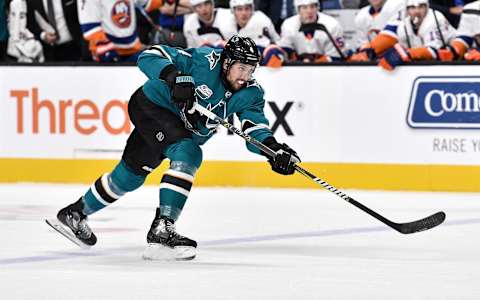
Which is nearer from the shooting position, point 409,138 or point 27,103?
point 409,138

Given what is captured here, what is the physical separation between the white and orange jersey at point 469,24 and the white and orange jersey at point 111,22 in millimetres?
2369

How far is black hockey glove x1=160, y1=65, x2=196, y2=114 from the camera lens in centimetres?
497

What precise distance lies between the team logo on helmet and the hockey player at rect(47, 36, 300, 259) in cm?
410

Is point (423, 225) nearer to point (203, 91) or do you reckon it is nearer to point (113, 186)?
point (203, 91)

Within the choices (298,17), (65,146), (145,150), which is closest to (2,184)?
(65,146)

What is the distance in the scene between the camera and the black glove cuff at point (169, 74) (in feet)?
16.5

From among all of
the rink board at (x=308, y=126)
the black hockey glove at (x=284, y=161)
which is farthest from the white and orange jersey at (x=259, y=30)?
the black hockey glove at (x=284, y=161)

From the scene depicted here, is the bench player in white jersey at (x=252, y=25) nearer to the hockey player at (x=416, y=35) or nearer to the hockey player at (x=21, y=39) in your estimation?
the hockey player at (x=416, y=35)

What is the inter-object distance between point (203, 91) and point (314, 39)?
4077 mm

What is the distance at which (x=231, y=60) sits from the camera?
520cm

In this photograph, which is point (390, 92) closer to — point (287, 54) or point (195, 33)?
point (287, 54)

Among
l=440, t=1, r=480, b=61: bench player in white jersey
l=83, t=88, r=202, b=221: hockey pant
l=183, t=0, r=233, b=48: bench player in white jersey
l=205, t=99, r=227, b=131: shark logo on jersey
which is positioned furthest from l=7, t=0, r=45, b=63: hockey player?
l=205, t=99, r=227, b=131: shark logo on jersey

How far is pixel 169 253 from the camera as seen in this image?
510 cm

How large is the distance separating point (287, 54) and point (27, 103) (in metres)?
1.92
